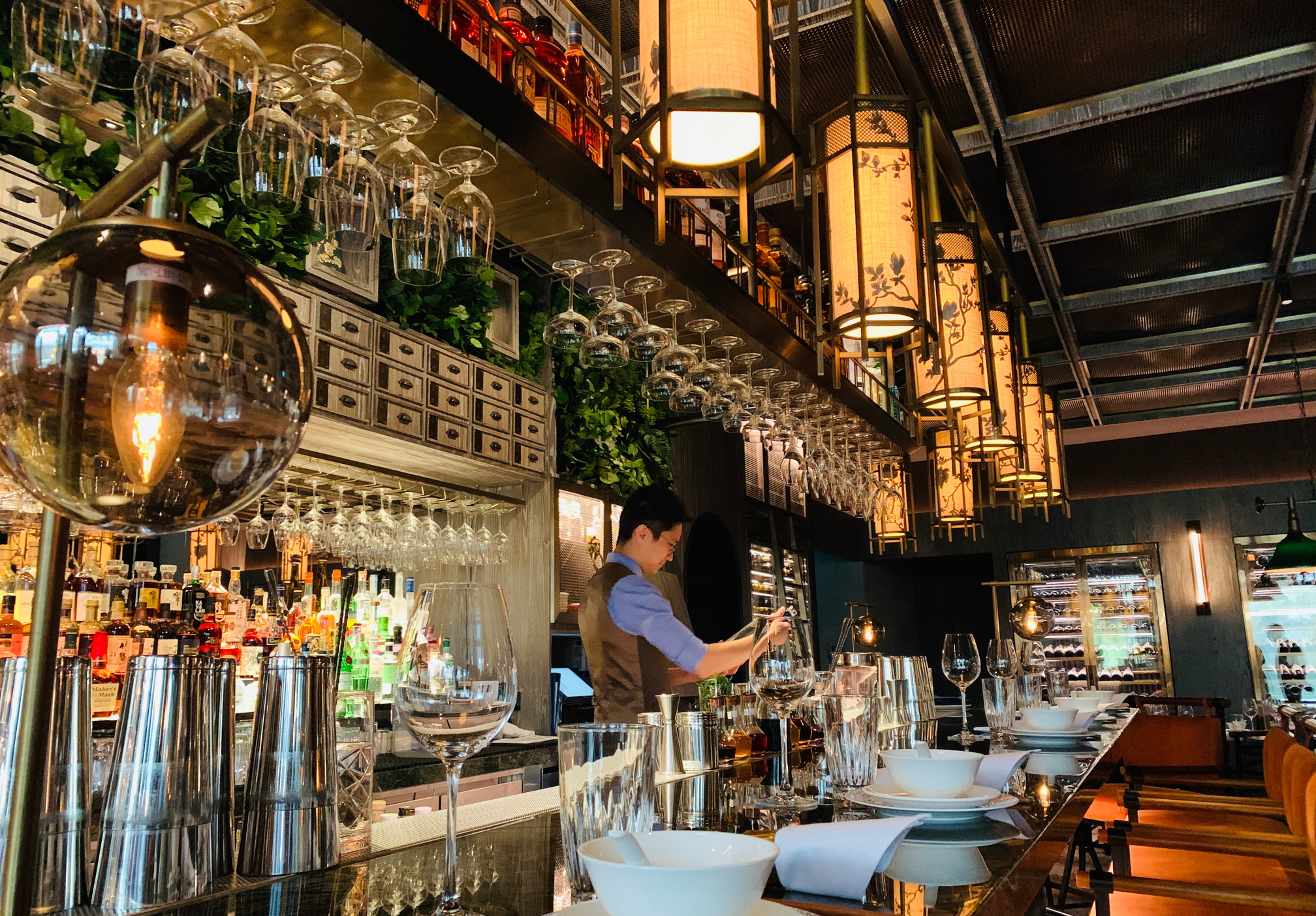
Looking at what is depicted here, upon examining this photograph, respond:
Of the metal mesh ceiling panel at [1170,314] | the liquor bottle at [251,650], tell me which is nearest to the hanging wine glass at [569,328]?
the liquor bottle at [251,650]

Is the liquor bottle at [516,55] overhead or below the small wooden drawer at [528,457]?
overhead

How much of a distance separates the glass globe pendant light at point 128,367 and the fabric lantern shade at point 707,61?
104 centimetres

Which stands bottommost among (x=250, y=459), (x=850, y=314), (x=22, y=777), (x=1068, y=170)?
(x=22, y=777)

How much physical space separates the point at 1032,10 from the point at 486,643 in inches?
156

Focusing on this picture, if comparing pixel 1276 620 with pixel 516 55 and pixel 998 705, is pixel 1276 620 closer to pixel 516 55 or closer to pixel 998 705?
pixel 998 705

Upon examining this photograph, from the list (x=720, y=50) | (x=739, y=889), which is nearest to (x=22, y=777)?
(x=739, y=889)

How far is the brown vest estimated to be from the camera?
3.31 meters

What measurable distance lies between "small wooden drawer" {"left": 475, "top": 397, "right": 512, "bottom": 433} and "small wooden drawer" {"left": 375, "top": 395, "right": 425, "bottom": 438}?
384mm

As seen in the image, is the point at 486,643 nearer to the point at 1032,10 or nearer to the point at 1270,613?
the point at 1032,10

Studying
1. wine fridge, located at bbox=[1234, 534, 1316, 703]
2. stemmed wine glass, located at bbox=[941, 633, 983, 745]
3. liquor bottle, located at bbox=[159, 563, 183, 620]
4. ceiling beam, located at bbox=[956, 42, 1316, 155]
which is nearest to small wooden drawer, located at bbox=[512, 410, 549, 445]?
liquor bottle, located at bbox=[159, 563, 183, 620]

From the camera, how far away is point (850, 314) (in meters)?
2.20

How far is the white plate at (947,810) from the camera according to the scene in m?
1.25

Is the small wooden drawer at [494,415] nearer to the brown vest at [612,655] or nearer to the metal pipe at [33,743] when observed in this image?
the brown vest at [612,655]

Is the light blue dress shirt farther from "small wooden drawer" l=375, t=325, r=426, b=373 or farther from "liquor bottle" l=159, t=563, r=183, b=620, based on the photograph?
"liquor bottle" l=159, t=563, r=183, b=620
